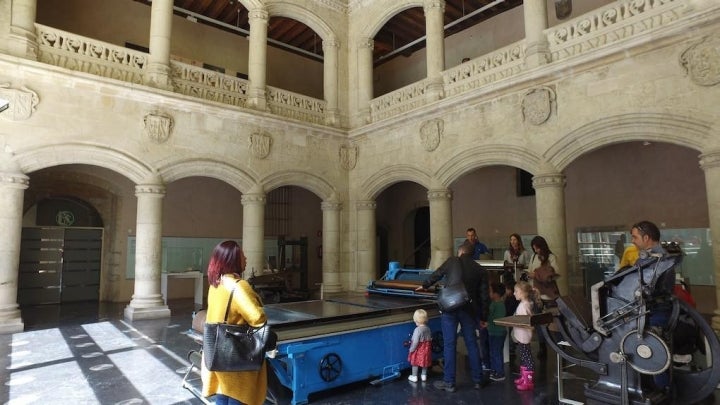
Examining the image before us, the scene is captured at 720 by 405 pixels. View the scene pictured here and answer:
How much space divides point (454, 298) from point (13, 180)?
7.92 meters

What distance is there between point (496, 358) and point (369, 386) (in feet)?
4.96

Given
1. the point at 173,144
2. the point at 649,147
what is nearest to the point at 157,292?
the point at 173,144

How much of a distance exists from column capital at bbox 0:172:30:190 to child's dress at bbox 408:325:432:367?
7558 mm

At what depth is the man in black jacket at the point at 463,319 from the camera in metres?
4.57

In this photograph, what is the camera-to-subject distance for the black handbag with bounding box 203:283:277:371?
2531mm

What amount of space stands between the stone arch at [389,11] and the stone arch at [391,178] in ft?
13.5

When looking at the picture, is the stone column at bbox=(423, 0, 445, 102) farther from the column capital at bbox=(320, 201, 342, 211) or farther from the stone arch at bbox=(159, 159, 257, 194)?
the stone arch at bbox=(159, 159, 257, 194)

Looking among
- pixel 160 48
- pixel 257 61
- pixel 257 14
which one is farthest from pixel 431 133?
pixel 160 48

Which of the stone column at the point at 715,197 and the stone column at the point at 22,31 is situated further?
the stone column at the point at 22,31

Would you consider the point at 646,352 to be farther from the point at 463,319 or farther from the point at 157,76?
the point at 157,76

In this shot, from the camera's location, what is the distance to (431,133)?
1016 centimetres

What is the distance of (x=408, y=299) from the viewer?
5.52m

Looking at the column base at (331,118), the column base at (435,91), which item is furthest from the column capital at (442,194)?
the column base at (331,118)

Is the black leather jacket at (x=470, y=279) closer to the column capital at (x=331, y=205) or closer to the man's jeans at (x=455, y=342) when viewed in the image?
the man's jeans at (x=455, y=342)
